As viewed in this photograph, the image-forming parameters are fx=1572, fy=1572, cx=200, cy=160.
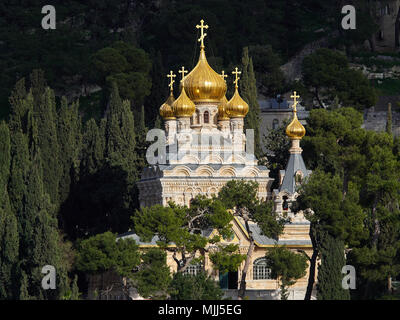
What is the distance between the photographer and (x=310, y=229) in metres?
58.0

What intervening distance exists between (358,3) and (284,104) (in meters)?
13.9

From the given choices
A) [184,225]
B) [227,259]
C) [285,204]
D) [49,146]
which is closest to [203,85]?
[285,204]

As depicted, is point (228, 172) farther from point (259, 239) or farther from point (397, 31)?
point (397, 31)

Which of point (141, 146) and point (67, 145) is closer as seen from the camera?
point (67, 145)

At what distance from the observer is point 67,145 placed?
68812 millimetres

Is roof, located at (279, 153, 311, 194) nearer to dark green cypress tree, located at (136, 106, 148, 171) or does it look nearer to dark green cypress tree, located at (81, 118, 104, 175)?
dark green cypress tree, located at (136, 106, 148, 171)

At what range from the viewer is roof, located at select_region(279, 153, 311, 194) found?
2404 inches

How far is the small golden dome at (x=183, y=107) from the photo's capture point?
6438 cm

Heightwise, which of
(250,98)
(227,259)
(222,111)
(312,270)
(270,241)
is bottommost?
(312,270)

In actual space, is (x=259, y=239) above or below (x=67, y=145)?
below

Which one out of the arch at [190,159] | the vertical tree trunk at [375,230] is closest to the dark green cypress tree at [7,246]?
the arch at [190,159]

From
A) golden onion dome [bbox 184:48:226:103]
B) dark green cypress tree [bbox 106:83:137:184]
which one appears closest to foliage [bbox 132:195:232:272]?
golden onion dome [bbox 184:48:226:103]

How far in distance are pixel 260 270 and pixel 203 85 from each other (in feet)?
30.5

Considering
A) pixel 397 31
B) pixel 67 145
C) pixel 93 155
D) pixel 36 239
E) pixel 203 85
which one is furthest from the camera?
pixel 397 31
